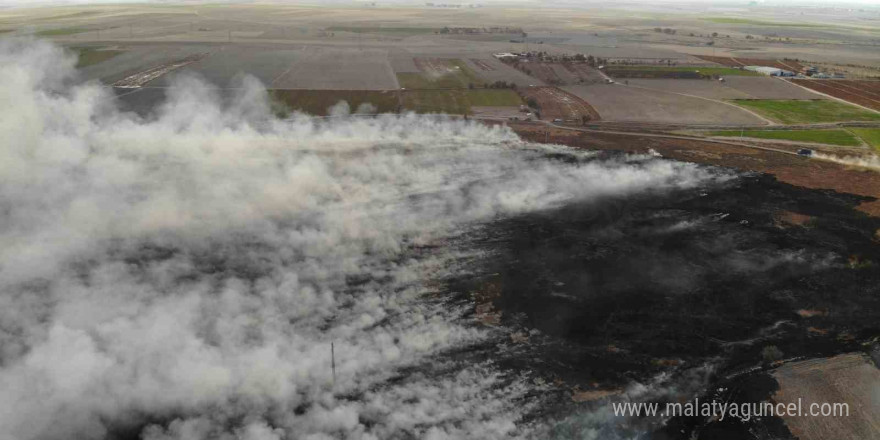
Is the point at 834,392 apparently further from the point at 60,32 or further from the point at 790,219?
the point at 60,32

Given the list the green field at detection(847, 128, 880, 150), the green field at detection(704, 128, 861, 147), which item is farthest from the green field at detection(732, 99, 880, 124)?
the green field at detection(704, 128, 861, 147)

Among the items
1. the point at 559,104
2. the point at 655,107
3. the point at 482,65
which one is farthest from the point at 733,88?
the point at 482,65

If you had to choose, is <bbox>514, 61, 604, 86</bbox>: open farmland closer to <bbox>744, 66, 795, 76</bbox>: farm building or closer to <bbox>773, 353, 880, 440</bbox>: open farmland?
<bbox>744, 66, 795, 76</bbox>: farm building

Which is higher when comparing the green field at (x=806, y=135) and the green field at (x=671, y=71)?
the green field at (x=671, y=71)

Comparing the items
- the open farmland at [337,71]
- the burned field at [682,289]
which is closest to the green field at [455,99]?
the open farmland at [337,71]

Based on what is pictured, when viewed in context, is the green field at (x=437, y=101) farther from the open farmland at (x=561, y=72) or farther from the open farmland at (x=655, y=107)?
the open farmland at (x=561, y=72)

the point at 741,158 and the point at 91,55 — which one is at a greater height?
the point at 91,55
